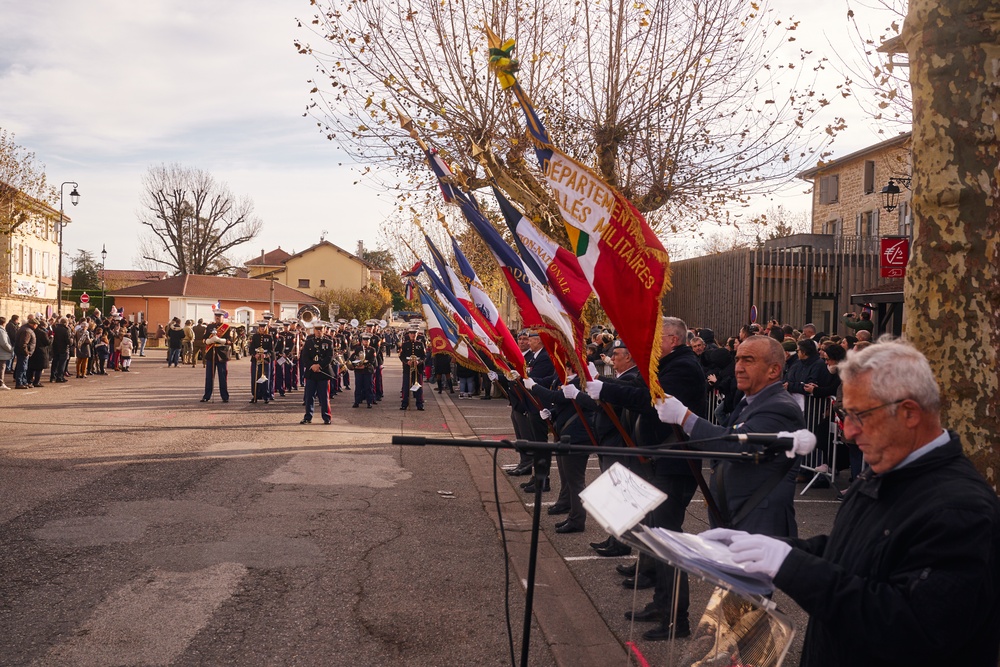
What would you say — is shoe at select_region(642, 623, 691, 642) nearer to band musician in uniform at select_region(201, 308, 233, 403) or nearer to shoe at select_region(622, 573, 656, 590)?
shoe at select_region(622, 573, 656, 590)

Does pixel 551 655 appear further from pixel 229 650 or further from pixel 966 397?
pixel 966 397

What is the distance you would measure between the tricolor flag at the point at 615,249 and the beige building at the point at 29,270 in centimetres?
3693

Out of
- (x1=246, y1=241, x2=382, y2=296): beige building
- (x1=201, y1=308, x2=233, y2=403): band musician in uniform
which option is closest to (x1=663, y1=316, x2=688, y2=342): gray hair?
(x1=201, y1=308, x2=233, y2=403): band musician in uniform

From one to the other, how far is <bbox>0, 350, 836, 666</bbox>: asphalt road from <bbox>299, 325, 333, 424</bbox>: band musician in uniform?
3.20 meters

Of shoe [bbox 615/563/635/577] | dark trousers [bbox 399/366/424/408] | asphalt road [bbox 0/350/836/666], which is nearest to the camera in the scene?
asphalt road [bbox 0/350/836/666]

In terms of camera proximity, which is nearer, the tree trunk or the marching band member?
the tree trunk

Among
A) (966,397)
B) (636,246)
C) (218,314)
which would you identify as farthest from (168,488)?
(218,314)

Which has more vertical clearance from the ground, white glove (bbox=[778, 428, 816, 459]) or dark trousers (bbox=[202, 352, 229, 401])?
white glove (bbox=[778, 428, 816, 459])

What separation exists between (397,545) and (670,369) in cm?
301

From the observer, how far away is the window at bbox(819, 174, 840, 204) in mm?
45375

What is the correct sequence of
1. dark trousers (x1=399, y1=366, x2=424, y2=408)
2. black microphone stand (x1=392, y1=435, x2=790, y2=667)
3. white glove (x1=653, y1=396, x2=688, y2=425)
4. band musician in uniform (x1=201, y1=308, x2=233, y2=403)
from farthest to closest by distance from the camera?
dark trousers (x1=399, y1=366, x2=424, y2=408) → band musician in uniform (x1=201, y1=308, x2=233, y2=403) → white glove (x1=653, y1=396, x2=688, y2=425) → black microphone stand (x1=392, y1=435, x2=790, y2=667)

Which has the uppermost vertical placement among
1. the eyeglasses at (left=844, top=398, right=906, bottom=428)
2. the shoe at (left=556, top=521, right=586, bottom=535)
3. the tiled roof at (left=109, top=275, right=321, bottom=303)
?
the tiled roof at (left=109, top=275, right=321, bottom=303)

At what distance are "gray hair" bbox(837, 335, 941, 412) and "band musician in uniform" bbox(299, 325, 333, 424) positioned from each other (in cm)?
1433

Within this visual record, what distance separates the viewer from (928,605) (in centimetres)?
213
